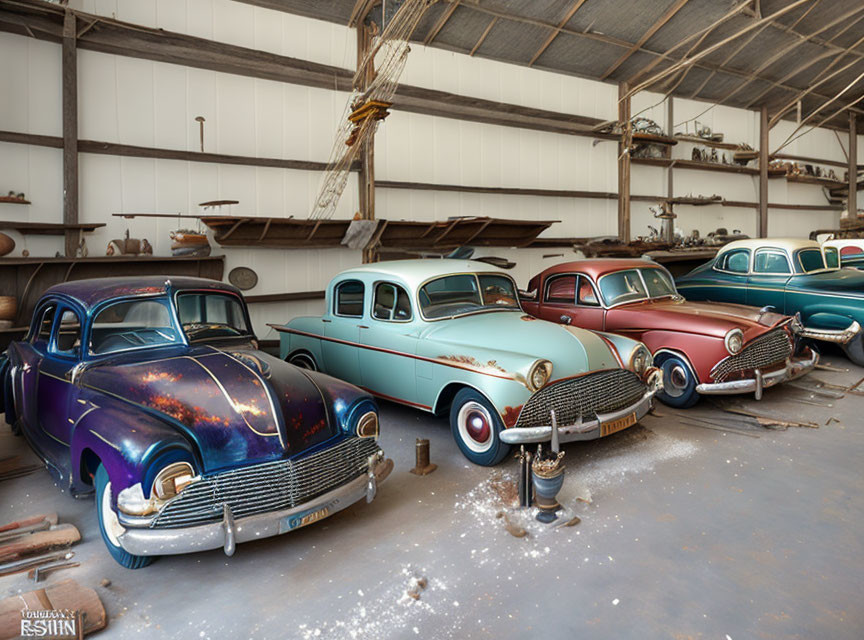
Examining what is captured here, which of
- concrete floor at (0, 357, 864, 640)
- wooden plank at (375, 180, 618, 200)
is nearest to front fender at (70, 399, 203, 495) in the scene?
concrete floor at (0, 357, 864, 640)

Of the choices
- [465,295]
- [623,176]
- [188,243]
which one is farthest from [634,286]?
[623,176]

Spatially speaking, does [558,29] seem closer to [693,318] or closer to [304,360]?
[693,318]

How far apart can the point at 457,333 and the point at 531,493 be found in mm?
1408

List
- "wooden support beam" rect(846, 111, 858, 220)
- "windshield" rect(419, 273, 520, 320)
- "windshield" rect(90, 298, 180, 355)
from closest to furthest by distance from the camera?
"windshield" rect(90, 298, 180, 355) < "windshield" rect(419, 273, 520, 320) < "wooden support beam" rect(846, 111, 858, 220)

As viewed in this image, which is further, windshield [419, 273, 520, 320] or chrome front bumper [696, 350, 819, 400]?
chrome front bumper [696, 350, 819, 400]

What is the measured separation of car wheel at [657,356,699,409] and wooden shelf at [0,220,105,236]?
6.15 meters

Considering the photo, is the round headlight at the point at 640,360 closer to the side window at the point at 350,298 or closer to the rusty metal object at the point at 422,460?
the rusty metal object at the point at 422,460

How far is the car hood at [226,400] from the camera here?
278 cm

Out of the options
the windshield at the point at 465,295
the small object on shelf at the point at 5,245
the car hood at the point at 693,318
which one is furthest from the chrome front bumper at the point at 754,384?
the small object on shelf at the point at 5,245

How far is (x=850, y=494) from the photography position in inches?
143

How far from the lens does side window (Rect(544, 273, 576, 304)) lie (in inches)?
245

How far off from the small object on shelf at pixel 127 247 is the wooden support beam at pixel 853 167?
56.7 feet

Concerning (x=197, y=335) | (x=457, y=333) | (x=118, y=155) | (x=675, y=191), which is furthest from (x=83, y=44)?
(x=675, y=191)

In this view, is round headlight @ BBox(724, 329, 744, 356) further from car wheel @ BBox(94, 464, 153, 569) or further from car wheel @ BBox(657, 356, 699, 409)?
car wheel @ BBox(94, 464, 153, 569)
